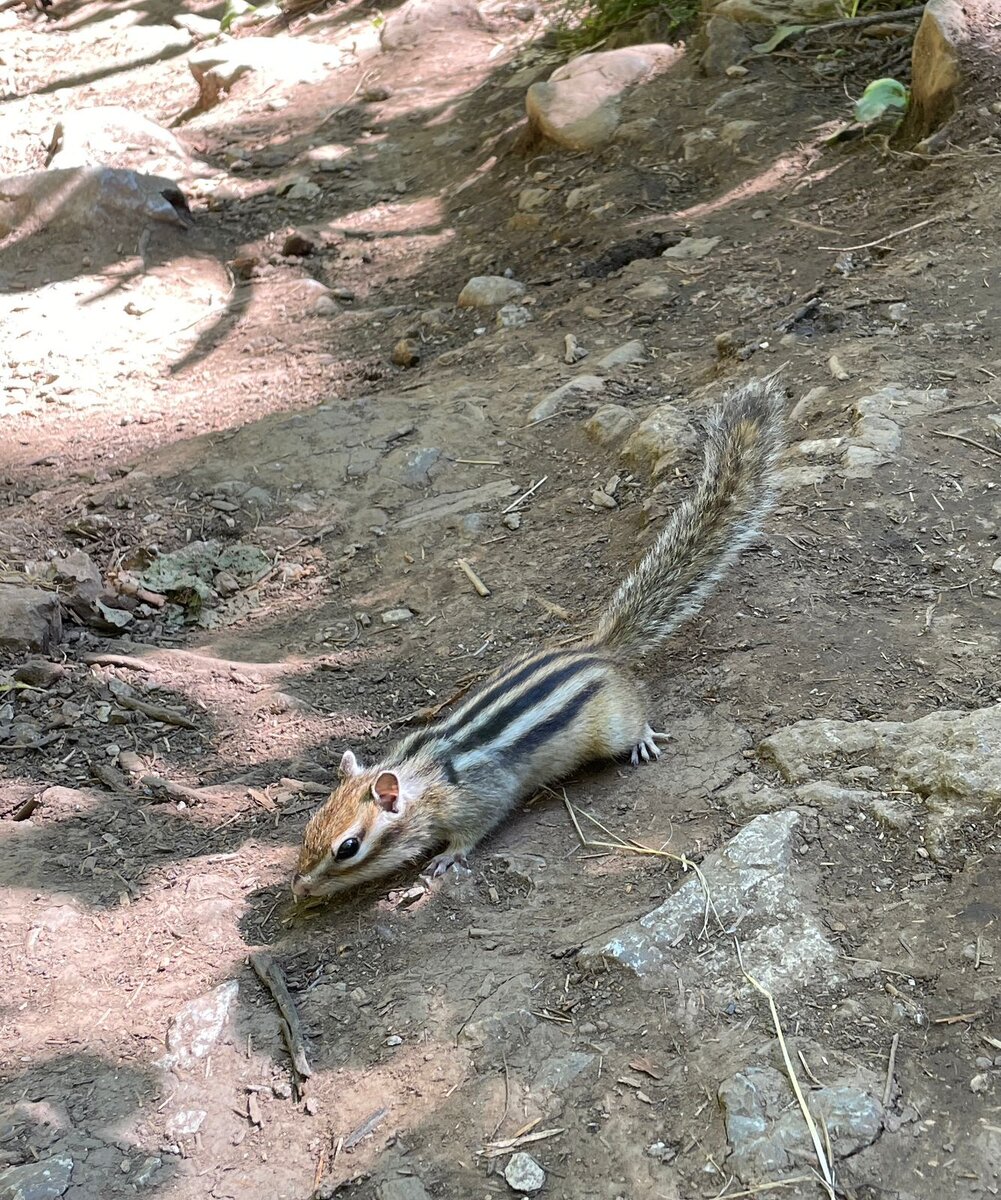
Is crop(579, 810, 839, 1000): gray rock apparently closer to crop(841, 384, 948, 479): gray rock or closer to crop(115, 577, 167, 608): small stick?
crop(841, 384, 948, 479): gray rock

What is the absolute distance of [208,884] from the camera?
3.41 metres

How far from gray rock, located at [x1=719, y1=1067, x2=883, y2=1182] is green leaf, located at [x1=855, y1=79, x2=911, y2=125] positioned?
589cm

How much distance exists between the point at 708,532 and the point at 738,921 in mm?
1582

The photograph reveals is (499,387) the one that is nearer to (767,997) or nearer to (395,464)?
(395,464)

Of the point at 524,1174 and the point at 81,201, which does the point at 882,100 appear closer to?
the point at 81,201

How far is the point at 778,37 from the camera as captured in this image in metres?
7.82

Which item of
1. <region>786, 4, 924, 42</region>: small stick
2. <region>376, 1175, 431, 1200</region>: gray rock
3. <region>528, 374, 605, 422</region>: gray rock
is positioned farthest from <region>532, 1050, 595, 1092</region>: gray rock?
<region>786, 4, 924, 42</region>: small stick

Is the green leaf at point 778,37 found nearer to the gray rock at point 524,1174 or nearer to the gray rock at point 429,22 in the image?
the gray rock at point 429,22

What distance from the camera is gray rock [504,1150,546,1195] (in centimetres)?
229

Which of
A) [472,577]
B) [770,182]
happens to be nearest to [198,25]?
[770,182]

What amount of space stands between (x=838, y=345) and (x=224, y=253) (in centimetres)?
556

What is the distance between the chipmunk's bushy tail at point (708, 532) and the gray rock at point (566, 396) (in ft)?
5.44

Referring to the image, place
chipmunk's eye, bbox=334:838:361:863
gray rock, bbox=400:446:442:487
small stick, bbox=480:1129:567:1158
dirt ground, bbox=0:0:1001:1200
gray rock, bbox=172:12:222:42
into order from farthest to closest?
gray rock, bbox=172:12:222:42 < gray rock, bbox=400:446:442:487 < chipmunk's eye, bbox=334:838:361:863 < dirt ground, bbox=0:0:1001:1200 < small stick, bbox=480:1129:567:1158

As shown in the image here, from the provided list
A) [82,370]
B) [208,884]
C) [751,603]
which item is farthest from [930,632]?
[82,370]
